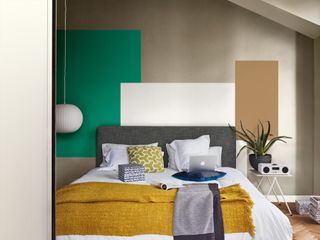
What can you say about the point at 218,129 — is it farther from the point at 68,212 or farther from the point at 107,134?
the point at 68,212

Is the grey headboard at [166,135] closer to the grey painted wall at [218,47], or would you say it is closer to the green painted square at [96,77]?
the green painted square at [96,77]

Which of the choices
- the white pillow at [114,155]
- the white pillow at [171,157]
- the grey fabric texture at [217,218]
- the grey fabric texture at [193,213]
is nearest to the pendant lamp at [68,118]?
the white pillow at [114,155]

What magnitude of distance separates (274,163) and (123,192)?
269 cm

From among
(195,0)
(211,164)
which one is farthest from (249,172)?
(195,0)

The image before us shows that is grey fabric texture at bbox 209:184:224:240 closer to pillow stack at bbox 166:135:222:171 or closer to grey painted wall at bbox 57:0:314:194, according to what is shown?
pillow stack at bbox 166:135:222:171

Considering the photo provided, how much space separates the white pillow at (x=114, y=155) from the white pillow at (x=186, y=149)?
34 cm

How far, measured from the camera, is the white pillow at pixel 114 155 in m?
4.43

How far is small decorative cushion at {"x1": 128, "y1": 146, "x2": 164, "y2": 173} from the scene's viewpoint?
4262 mm

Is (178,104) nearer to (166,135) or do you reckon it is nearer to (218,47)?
(166,135)

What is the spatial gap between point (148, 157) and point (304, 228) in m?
1.88

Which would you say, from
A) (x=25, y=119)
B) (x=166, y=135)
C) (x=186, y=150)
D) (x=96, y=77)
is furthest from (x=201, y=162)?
(x=25, y=119)

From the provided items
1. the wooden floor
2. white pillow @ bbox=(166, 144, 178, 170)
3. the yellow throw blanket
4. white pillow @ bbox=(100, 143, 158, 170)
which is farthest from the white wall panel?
white pillow @ bbox=(166, 144, 178, 170)

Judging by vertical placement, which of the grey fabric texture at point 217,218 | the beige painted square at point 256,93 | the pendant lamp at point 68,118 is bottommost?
the grey fabric texture at point 217,218

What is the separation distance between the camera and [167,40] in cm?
500
